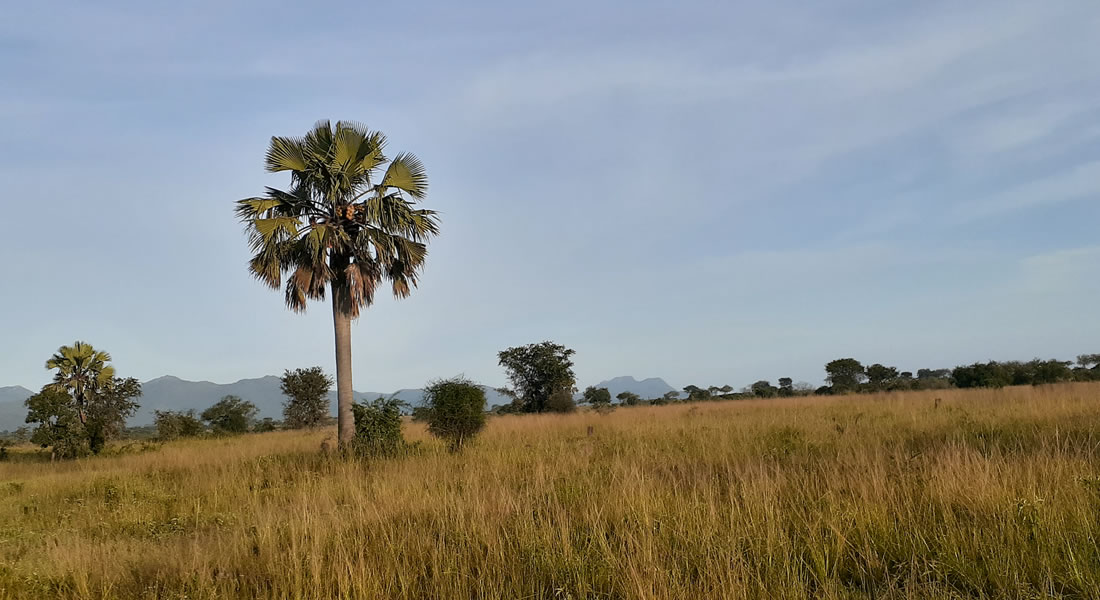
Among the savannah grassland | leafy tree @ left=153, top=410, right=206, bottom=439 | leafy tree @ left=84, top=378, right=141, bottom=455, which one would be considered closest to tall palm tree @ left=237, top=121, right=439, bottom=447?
the savannah grassland

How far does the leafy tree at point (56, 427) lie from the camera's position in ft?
68.3

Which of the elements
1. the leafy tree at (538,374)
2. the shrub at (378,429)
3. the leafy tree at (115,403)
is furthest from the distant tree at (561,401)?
the leafy tree at (115,403)

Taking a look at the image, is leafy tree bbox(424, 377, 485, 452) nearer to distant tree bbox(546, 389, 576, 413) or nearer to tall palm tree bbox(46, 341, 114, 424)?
distant tree bbox(546, 389, 576, 413)

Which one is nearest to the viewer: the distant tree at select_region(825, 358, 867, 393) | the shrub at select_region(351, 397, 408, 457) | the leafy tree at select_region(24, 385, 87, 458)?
the shrub at select_region(351, 397, 408, 457)

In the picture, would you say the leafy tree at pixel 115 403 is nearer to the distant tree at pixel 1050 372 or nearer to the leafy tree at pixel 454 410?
the leafy tree at pixel 454 410

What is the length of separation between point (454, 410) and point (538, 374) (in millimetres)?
25388

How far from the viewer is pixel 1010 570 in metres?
3.41

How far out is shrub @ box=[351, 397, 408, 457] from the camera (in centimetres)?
1298

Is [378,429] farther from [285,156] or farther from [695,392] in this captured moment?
[695,392]

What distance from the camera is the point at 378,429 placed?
13383 millimetres

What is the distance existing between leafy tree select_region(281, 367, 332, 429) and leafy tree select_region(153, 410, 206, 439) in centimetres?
569

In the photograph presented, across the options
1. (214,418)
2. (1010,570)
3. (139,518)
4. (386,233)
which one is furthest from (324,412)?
(1010,570)

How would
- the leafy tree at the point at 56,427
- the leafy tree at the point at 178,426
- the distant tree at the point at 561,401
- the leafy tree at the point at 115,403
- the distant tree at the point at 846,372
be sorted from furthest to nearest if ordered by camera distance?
the distant tree at the point at 846,372, the distant tree at the point at 561,401, the leafy tree at the point at 115,403, the leafy tree at the point at 178,426, the leafy tree at the point at 56,427

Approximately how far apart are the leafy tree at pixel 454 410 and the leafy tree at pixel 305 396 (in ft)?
81.5
